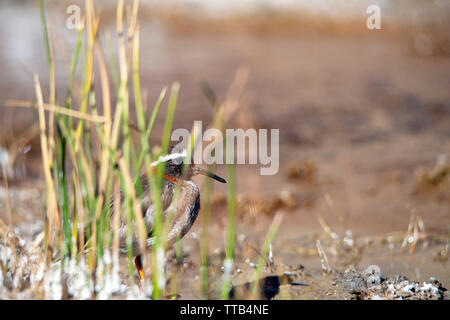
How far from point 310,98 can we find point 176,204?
7796 millimetres

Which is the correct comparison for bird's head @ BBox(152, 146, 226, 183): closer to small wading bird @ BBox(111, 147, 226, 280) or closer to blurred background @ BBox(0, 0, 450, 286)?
small wading bird @ BBox(111, 147, 226, 280)

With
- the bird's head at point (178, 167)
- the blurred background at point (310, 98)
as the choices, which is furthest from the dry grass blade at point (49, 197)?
the bird's head at point (178, 167)

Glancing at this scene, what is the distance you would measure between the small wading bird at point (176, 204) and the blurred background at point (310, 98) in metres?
0.60

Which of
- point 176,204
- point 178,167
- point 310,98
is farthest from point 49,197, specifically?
point 310,98

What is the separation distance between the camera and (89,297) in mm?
3680

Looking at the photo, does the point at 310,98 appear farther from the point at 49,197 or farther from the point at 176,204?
the point at 49,197

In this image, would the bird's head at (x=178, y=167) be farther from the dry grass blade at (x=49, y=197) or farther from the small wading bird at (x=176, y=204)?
the dry grass blade at (x=49, y=197)

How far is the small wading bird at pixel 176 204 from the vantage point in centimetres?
423

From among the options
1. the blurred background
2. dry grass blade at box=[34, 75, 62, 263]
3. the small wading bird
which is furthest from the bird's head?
dry grass blade at box=[34, 75, 62, 263]

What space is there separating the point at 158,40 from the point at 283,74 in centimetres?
439

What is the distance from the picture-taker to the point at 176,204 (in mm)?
4246

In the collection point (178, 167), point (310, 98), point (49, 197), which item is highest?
point (310, 98)
